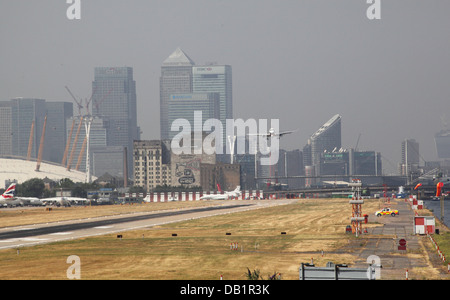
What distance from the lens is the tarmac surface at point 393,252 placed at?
176ft

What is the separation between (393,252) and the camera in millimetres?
67125

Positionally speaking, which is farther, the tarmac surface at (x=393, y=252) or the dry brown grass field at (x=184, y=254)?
the dry brown grass field at (x=184, y=254)

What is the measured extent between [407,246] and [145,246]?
99.9 ft

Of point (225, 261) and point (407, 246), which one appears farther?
point (407, 246)

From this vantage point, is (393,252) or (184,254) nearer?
(393,252)

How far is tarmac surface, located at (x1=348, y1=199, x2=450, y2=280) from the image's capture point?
53656 millimetres

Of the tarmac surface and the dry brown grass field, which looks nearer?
the tarmac surface
